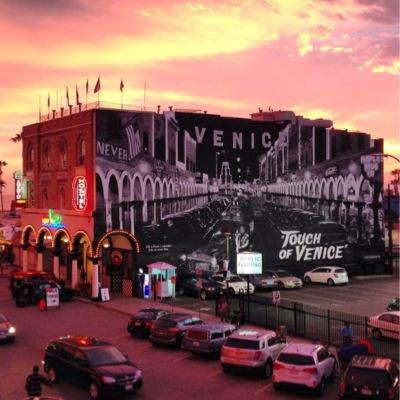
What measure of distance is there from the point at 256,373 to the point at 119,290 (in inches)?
967

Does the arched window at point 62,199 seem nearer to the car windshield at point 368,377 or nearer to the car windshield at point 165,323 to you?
the car windshield at point 165,323

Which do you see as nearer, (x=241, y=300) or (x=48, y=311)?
(x=241, y=300)

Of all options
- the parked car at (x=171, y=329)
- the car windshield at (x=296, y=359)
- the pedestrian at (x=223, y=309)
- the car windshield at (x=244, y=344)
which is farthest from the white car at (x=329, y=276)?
the car windshield at (x=296, y=359)

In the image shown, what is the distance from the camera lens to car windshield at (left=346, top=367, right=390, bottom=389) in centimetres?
1875

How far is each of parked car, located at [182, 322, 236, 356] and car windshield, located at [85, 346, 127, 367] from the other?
15.9 feet

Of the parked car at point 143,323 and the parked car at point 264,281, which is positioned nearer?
the parked car at point 143,323

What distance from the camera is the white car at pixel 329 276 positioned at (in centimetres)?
4994

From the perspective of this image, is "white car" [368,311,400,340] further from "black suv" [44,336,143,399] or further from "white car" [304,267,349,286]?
"white car" [304,267,349,286]

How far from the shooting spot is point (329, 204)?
2206 inches

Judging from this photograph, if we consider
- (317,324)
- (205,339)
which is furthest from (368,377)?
(317,324)

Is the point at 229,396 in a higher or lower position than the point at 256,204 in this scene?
lower

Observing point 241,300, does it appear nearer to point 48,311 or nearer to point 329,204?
point 48,311

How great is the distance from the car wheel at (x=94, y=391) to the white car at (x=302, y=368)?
19.4ft

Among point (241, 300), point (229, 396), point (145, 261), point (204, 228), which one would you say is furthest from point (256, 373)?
point (204, 228)
